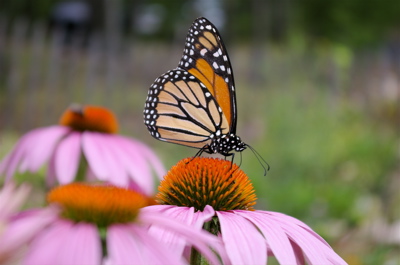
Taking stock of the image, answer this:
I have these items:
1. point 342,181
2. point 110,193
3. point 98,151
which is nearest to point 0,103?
point 342,181

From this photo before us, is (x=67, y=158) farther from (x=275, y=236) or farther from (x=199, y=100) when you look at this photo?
(x=275, y=236)

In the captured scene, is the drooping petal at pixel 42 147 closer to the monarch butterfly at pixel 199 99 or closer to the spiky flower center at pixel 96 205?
the monarch butterfly at pixel 199 99

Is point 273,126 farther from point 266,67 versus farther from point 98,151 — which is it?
point 98,151

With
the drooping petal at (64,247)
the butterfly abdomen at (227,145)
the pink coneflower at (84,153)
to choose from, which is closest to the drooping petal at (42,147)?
the pink coneflower at (84,153)

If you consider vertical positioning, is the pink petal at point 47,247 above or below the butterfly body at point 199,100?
below

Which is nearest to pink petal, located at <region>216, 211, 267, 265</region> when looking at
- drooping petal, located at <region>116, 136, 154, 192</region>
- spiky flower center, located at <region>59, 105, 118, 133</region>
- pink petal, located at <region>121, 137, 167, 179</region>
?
drooping petal, located at <region>116, 136, 154, 192</region>

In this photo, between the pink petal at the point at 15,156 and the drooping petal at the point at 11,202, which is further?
the pink petal at the point at 15,156

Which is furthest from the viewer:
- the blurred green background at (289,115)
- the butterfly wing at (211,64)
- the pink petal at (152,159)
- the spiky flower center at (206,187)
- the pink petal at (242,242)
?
the blurred green background at (289,115)
